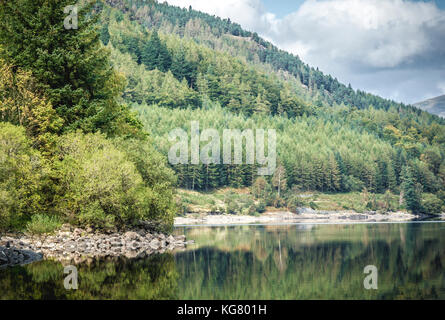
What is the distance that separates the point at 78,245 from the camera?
32469 millimetres

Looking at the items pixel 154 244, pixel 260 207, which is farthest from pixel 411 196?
pixel 154 244

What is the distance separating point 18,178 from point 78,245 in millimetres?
5901

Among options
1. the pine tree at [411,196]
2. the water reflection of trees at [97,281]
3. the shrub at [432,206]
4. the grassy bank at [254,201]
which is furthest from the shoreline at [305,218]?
the water reflection of trees at [97,281]

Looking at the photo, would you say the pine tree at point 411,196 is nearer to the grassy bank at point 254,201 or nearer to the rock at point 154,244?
the grassy bank at point 254,201

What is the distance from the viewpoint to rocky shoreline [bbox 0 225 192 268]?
27500 mm

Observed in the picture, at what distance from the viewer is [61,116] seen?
39469mm

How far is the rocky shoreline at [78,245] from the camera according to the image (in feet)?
90.2

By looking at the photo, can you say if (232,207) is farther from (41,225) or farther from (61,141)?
(41,225)

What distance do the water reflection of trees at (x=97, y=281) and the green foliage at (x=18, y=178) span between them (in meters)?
5.93

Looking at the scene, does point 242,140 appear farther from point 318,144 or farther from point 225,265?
point 225,265

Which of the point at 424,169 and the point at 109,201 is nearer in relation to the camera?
the point at 109,201
